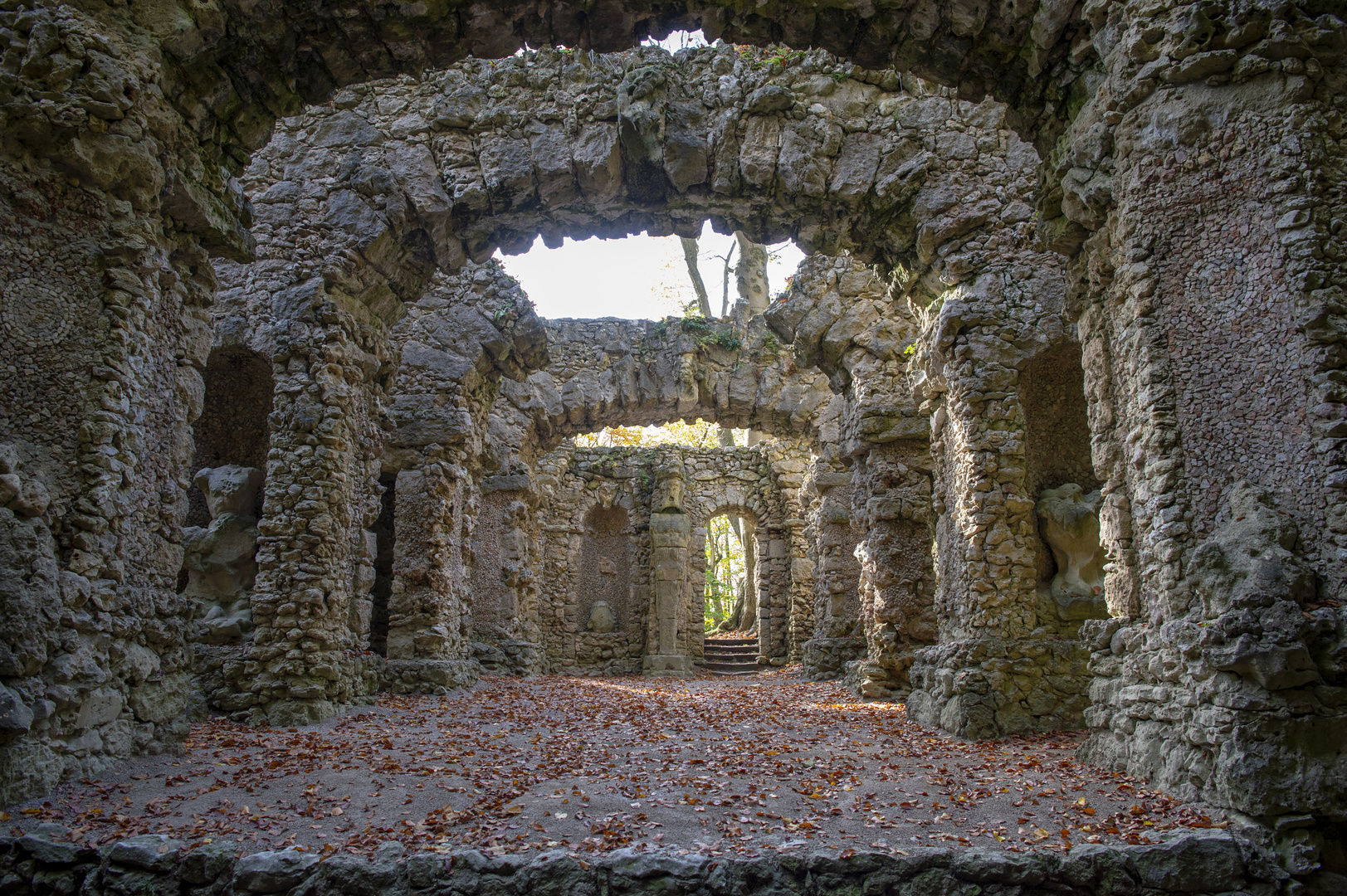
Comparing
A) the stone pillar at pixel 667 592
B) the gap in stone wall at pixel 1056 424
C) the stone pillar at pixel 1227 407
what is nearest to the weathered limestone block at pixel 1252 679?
the stone pillar at pixel 1227 407

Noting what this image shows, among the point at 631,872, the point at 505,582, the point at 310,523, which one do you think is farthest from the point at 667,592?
the point at 631,872

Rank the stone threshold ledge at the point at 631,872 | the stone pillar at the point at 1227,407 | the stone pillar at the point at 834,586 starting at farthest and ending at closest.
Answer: the stone pillar at the point at 834,586, the stone pillar at the point at 1227,407, the stone threshold ledge at the point at 631,872

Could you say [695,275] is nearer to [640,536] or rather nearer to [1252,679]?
[640,536]

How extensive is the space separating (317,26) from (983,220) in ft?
17.3

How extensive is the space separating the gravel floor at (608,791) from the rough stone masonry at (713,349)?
33 centimetres

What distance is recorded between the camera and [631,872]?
9.41ft

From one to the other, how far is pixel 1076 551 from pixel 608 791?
4320 mm

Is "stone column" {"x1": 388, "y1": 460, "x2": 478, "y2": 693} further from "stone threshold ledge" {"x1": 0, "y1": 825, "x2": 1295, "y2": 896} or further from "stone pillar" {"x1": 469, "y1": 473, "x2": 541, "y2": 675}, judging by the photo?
"stone threshold ledge" {"x1": 0, "y1": 825, "x2": 1295, "y2": 896}

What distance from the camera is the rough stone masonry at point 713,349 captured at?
129 inches

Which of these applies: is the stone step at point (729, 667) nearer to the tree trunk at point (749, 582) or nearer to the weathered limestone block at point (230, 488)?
the tree trunk at point (749, 582)

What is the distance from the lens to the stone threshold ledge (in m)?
2.81

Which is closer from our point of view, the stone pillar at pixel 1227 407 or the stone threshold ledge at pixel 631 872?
the stone threshold ledge at pixel 631 872

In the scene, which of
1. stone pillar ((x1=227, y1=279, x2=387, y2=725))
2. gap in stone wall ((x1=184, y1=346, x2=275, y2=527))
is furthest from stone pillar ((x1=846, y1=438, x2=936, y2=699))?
gap in stone wall ((x1=184, y1=346, x2=275, y2=527))

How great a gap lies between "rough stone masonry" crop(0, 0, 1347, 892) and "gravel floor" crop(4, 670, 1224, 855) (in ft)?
1.08
